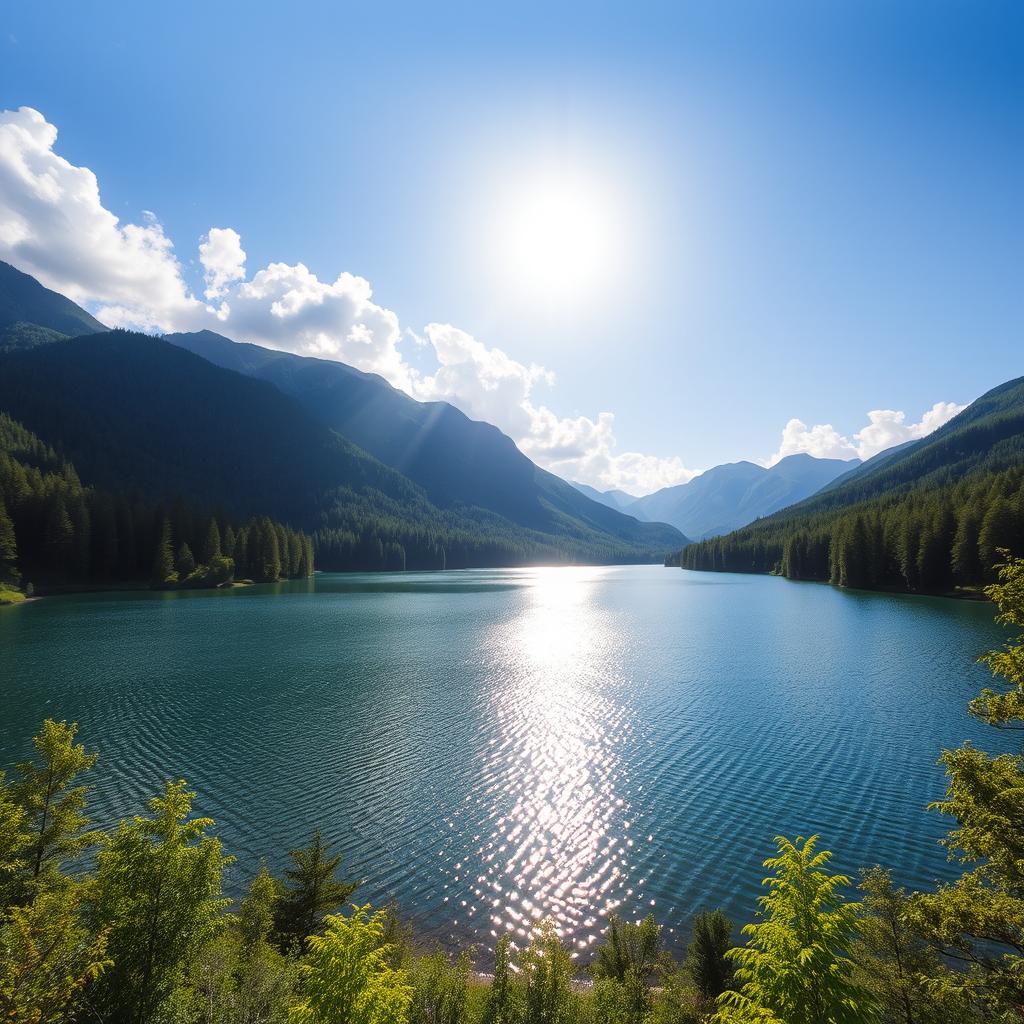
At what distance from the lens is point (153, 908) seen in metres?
11.5

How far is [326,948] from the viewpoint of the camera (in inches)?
362

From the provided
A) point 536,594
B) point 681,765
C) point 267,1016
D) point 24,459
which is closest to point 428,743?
point 681,765

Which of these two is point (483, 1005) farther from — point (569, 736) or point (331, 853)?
point (569, 736)

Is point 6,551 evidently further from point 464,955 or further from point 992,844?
point 992,844

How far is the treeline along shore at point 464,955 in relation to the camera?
8.74 m

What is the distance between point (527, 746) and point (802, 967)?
1226 inches

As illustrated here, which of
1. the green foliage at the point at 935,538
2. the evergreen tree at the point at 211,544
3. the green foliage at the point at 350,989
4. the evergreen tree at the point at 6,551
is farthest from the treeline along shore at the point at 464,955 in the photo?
the evergreen tree at the point at 211,544

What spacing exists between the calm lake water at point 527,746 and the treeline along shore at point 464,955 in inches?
229

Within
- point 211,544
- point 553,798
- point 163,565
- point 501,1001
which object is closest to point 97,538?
point 163,565

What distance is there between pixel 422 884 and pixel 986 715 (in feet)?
68.9

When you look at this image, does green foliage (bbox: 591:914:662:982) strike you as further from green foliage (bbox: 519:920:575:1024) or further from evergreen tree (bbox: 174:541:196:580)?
evergreen tree (bbox: 174:541:196:580)

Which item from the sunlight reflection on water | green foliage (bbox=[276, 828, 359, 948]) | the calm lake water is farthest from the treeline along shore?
the calm lake water

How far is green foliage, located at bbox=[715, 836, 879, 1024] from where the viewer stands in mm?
8039

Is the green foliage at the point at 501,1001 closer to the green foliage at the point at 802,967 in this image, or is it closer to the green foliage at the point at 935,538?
the green foliage at the point at 802,967
